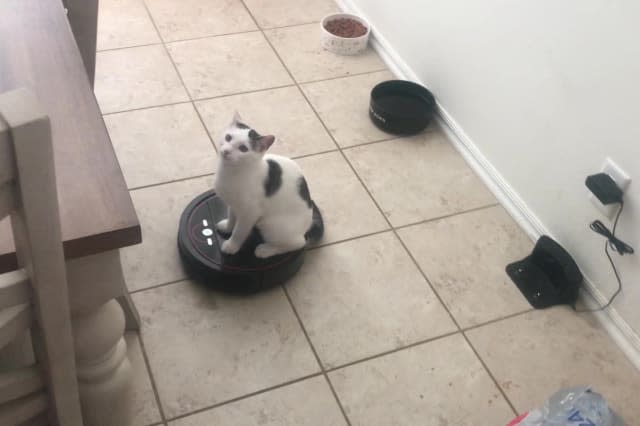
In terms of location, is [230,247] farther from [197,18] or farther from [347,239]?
[197,18]

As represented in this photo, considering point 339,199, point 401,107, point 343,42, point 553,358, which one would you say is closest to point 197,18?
point 343,42

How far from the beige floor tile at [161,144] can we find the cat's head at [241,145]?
23.1 inches

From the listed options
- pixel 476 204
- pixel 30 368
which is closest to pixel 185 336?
pixel 30 368

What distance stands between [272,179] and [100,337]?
0.65 metres

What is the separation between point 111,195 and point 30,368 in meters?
0.26

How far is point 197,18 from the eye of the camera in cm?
274

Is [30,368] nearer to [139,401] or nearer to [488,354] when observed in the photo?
[139,401]

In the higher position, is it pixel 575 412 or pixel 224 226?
pixel 575 412

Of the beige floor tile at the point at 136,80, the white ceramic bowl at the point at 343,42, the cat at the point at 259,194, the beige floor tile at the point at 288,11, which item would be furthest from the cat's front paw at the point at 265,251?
the beige floor tile at the point at 288,11

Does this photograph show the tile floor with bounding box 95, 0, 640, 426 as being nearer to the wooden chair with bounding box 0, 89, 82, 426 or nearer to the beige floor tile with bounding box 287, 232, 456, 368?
the beige floor tile with bounding box 287, 232, 456, 368

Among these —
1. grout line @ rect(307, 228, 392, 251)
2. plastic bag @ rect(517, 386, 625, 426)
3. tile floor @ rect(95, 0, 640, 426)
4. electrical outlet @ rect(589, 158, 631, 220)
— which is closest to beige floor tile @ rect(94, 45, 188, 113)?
tile floor @ rect(95, 0, 640, 426)

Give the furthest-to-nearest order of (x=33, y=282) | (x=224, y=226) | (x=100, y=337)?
(x=224, y=226) < (x=100, y=337) < (x=33, y=282)

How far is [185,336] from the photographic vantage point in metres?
1.71

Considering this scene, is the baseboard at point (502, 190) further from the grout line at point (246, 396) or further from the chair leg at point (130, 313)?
the chair leg at point (130, 313)
